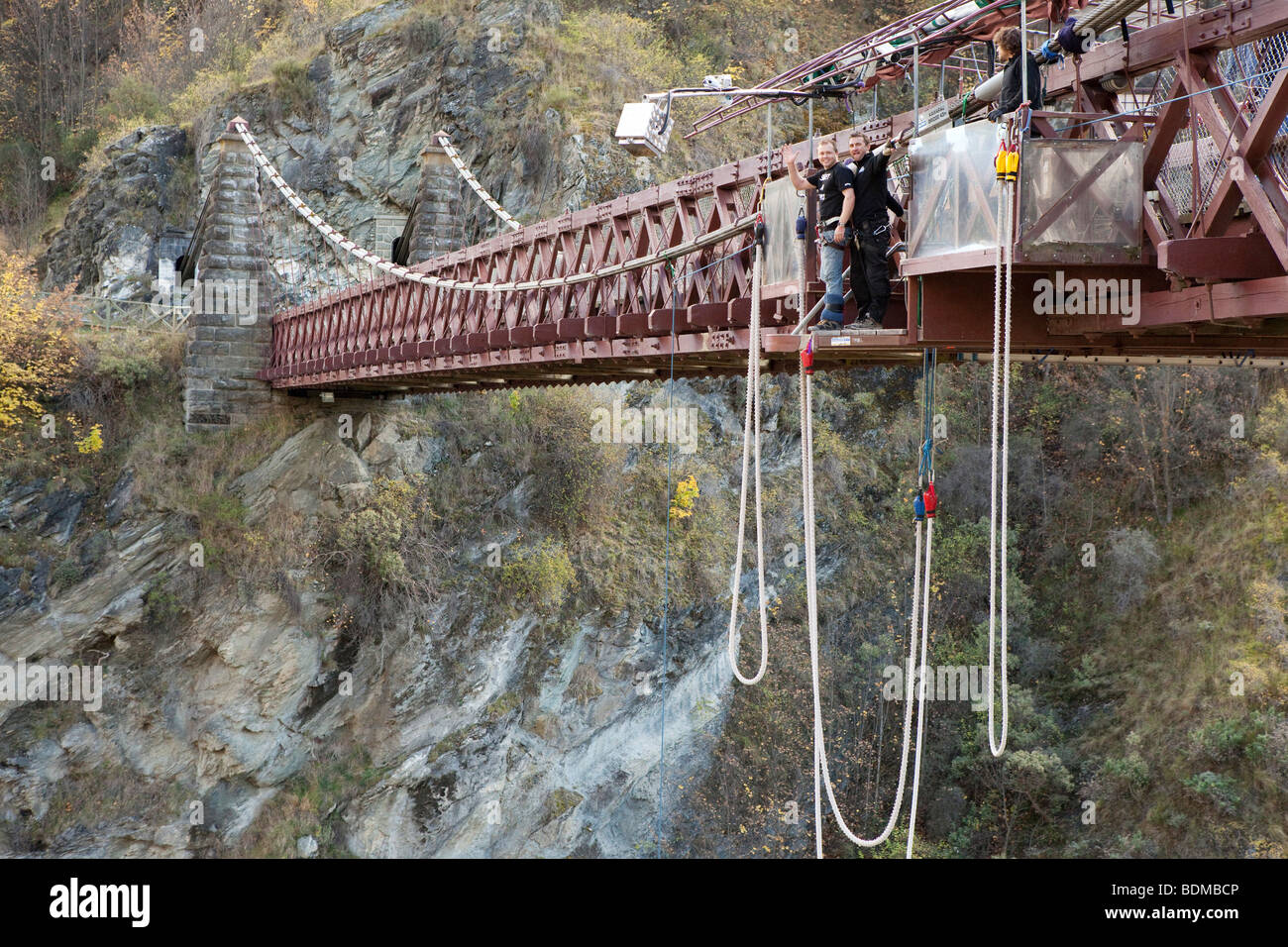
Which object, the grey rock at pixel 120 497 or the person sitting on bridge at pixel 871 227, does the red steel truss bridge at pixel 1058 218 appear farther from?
the grey rock at pixel 120 497

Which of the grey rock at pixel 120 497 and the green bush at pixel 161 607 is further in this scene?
the grey rock at pixel 120 497

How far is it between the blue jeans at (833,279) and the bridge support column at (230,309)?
47.7 feet

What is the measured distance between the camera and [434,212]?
19.1 metres

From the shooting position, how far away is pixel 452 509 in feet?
61.2

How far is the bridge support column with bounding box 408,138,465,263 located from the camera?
18984 mm

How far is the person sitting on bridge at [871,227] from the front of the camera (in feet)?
20.2
